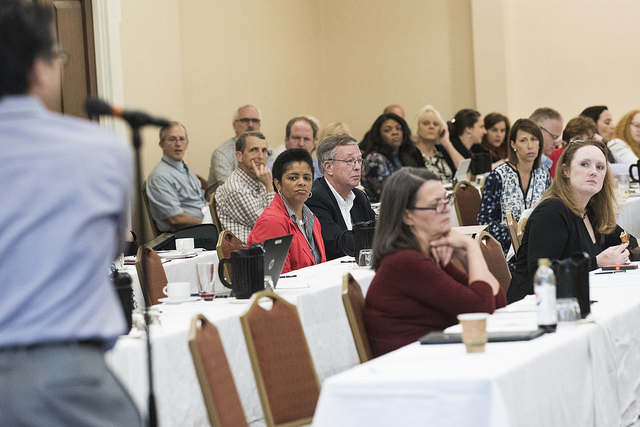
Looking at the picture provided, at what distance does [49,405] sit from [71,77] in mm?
6068

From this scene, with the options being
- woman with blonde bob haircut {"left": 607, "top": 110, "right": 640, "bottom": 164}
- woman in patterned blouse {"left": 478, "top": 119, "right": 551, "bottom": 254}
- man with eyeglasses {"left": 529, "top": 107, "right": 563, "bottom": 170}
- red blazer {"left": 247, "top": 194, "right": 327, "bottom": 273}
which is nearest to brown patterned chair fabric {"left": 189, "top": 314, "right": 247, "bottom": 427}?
red blazer {"left": 247, "top": 194, "right": 327, "bottom": 273}

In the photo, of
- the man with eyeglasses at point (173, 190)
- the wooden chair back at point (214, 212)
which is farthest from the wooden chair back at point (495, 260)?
the man with eyeglasses at point (173, 190)

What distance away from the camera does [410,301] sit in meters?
3.11

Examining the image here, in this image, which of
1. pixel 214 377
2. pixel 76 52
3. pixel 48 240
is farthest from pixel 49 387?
pixel 76 52

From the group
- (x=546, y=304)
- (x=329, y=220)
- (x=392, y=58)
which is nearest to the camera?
(x=546, y=304)

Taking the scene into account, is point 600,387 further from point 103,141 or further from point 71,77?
point 71,77

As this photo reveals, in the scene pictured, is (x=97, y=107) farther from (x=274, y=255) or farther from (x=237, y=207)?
(x=237, y=207)

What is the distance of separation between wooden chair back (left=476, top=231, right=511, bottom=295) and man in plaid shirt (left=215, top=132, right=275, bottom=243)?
207 centimetres

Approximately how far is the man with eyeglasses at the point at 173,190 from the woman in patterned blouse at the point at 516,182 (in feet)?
8.04

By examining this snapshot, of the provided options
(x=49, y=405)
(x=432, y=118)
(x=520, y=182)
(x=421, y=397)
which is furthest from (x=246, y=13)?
(x=49, y=405)

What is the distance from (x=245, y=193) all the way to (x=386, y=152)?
2.32 m

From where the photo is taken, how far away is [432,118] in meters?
8.91

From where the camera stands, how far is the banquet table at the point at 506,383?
2.26m

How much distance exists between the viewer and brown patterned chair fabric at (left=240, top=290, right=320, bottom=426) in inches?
108
